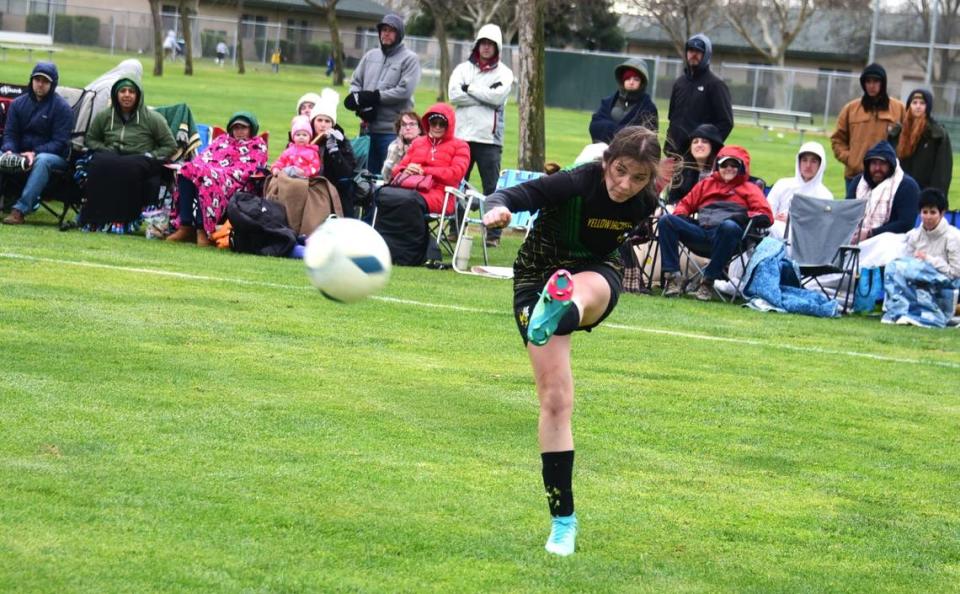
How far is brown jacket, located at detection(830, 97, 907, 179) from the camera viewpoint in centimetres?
1564

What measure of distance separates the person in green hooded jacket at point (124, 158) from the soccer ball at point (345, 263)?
953 cm

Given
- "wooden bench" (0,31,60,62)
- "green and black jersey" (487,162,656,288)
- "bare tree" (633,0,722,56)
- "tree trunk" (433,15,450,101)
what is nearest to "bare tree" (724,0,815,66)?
"bare tree" (633,0,722,56)

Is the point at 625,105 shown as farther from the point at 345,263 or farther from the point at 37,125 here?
the point at 345,263

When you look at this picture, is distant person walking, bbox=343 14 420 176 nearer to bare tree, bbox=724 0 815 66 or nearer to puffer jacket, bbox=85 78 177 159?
puffer jacket, bbox=85 78 177 159

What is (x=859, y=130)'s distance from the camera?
1578cm

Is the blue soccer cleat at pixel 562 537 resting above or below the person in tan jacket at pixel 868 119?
below

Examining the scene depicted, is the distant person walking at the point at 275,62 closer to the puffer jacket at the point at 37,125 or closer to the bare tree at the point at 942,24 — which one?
the bare tree at the point at 942,24

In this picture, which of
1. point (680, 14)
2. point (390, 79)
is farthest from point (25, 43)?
point (390, 79)

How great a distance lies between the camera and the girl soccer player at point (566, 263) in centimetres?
548

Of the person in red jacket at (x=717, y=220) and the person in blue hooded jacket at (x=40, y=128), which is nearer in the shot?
the person in red jacket at (x=717, y=220)

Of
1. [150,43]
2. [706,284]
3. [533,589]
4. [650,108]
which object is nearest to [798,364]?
[706,284]

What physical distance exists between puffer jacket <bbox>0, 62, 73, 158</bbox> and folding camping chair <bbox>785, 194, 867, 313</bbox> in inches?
292

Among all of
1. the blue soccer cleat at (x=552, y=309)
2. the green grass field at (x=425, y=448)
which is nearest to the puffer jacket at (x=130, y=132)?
the green grass field at (x=425, y=448)

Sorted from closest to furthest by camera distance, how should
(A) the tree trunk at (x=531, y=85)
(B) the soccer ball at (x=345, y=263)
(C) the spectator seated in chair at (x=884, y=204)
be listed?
(B) the soccer ball at (x=345, y=263)
(C) the spectator seated in chair at (x=884, y=204)
(A) the tree trunk at (x=531, y=85)
